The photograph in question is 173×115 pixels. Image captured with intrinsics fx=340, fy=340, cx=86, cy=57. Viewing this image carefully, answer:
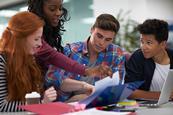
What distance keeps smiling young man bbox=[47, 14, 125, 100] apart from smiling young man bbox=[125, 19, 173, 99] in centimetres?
9

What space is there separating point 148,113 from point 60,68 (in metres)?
0.77

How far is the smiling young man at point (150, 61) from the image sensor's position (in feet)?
7.78

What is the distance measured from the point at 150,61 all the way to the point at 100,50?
363 millimetres

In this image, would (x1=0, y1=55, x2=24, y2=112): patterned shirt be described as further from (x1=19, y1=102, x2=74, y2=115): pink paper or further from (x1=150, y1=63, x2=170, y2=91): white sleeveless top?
(x1=150, y1=63, x2=170, y2=91): white sleeveless top

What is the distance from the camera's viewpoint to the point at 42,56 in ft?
7.00

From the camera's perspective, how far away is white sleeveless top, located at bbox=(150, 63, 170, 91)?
2.37 m

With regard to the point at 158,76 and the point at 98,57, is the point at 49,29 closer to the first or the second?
the point at 98,57

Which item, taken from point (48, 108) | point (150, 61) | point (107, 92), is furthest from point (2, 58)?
point (150, 61)

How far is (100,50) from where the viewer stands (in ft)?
7.91

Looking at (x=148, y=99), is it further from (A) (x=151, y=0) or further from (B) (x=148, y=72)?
(A) (x=151, y=0)

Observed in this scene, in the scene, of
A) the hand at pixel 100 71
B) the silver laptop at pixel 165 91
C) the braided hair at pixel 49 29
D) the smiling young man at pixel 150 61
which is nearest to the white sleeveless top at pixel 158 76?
the smiling young man at pixel 150 61

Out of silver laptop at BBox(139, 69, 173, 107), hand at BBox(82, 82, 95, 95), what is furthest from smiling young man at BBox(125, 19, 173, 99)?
hand at BBox(82, 82, 95, 95)

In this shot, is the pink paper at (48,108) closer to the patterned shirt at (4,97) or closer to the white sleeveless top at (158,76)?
the patterned shirt at (4,97)

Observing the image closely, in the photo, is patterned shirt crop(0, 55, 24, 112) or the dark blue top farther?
the dark blue top
